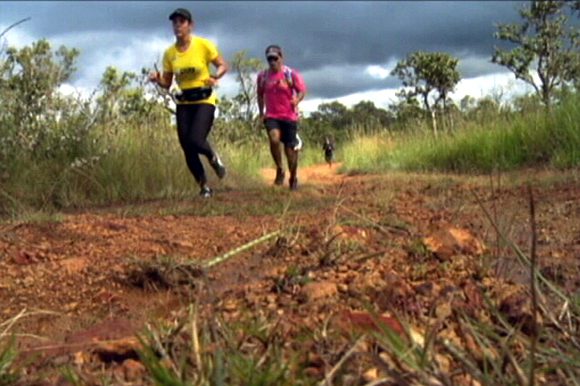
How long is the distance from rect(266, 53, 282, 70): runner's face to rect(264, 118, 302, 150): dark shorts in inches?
20.1

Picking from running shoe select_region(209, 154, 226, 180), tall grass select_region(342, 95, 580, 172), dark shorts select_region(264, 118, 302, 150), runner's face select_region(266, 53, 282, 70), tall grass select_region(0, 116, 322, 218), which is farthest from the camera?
tall grass select_region(342, 95, 580, 172)

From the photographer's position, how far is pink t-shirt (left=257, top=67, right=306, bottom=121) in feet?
29.6

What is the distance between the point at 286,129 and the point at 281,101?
320 mm

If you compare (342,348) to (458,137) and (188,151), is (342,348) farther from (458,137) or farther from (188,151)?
(458,137)

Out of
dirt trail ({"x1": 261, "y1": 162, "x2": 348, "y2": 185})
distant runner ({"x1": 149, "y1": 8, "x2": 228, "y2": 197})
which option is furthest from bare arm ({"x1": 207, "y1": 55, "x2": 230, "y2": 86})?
dirt trail ({"x1": 261, "y1": 162, "x2": 348, "y2": 185})

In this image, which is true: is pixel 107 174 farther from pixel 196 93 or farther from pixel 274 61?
pixel 274 61

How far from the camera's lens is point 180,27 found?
7.82m

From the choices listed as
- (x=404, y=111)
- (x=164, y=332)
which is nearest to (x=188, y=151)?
(x=164, y=332)

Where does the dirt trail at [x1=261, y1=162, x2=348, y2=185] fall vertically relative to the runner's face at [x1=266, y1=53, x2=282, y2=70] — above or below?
below

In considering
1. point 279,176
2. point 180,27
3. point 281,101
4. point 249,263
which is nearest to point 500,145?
point 279,176

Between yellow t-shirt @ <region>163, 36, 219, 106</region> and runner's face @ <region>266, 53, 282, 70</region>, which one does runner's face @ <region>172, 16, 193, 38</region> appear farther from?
runner's face @ <region>266, 53, 282, 70</region>

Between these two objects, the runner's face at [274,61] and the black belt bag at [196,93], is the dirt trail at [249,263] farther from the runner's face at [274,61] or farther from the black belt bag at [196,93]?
the runner's face at [274,61]

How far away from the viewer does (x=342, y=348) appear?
5.66ft

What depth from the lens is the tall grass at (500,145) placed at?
9.76 meters
